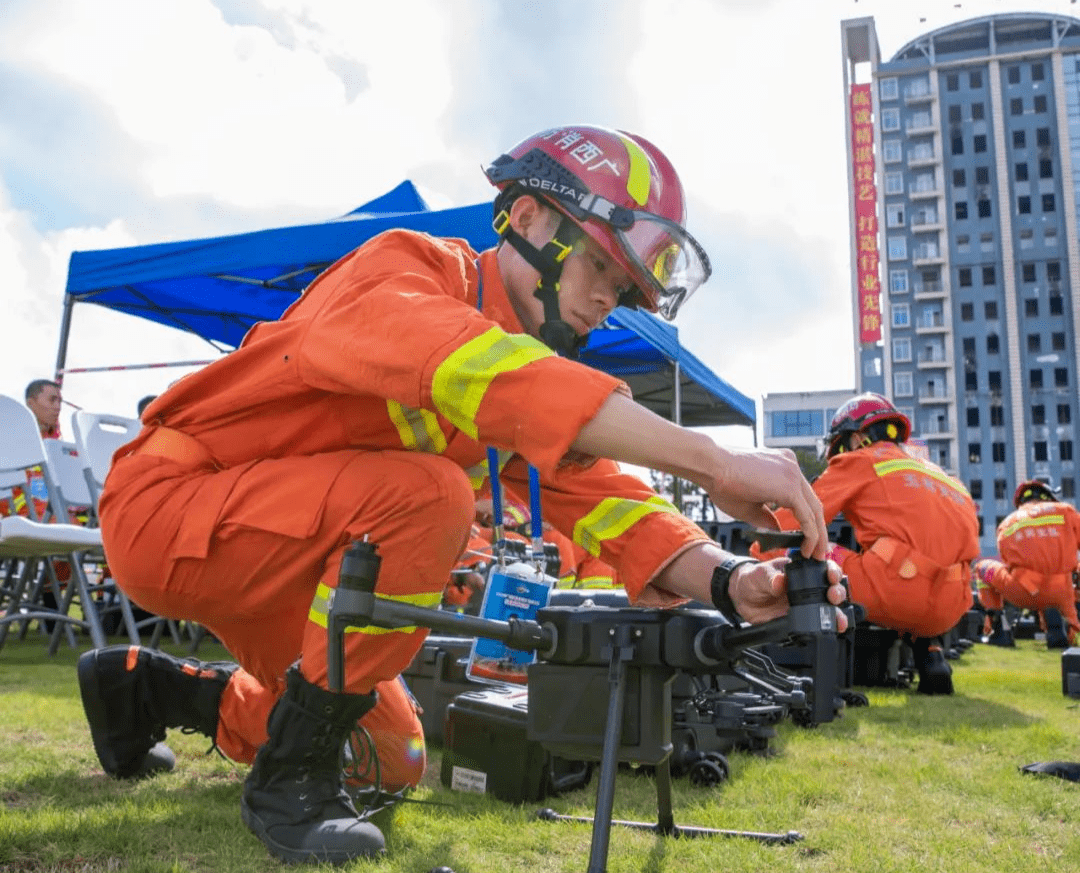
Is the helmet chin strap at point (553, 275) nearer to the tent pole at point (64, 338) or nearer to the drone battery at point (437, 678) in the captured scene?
the drone battery at point (437, 678)

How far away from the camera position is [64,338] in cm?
780

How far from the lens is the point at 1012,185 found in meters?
69.8

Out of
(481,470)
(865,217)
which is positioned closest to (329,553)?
(481,470)

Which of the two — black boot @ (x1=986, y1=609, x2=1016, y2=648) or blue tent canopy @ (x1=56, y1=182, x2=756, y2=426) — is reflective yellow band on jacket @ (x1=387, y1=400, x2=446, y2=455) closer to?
blue tent canopy @ (x1=56, y1=182, x2=756, y2=426)

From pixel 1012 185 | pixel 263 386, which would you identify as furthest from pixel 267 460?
pixel 1012 185

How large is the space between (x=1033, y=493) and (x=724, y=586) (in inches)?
411

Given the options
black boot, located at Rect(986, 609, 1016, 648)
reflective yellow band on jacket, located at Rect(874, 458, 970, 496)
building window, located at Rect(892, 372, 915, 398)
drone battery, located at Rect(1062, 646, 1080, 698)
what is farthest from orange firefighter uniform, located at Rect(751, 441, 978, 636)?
building window, located at Rect(892, 372, 915, 398)

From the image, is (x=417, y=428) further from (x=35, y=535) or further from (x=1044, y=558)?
(x=1044, y=558)

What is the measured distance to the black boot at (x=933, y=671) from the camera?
5.61 m

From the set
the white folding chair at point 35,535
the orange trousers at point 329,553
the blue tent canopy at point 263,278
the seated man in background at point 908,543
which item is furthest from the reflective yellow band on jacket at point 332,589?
the blue tent canopy at point 263,278

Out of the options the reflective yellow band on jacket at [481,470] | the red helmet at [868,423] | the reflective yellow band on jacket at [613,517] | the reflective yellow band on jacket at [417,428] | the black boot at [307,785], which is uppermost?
the red helmet at [868,423]

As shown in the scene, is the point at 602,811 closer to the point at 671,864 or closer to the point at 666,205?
the point at 671,864

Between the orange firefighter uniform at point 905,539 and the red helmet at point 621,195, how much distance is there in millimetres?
3751

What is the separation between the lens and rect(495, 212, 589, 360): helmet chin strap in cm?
220
